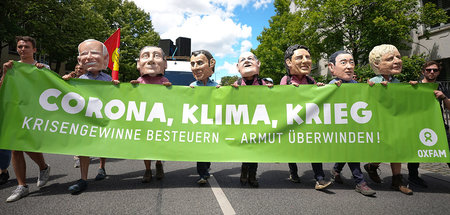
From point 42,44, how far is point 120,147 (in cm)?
1686

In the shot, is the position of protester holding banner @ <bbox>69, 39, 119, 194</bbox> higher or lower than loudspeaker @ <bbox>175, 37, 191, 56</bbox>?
lower

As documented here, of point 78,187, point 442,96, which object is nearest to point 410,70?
point 442,96

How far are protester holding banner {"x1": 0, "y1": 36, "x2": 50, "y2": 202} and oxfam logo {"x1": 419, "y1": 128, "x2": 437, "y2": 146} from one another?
5.40 m

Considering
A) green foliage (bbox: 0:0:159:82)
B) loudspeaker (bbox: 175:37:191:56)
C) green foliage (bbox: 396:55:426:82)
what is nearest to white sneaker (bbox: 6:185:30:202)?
loudspeaker (bbox: 175:37:191:56)

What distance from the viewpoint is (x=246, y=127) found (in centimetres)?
360

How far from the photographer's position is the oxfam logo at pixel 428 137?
339 centimetres

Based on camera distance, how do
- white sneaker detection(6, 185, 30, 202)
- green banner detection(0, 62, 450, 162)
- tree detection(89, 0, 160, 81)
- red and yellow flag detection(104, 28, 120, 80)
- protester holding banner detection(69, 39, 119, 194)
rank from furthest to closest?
1. tree detection(89, 0, 160, 81)
2. red and yellow flag detection(104, 28, 120, 80)
3. protester holding banner detection(69, 39, 119, 194)
4. green banner detection(0, 62, 450, 162)
5. white sneaker detection(6, 185, 30, 202)

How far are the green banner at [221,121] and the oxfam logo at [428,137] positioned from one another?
1 cm

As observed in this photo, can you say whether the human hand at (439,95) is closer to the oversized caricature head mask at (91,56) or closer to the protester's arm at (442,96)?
the protester's arm at (442,96)

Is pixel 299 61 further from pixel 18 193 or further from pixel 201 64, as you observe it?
pixel 18 193

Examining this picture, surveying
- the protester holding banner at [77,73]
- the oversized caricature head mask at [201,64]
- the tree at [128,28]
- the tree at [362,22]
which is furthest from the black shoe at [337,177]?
the tree at [128,28]

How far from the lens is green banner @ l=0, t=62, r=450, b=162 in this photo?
11.0 ft

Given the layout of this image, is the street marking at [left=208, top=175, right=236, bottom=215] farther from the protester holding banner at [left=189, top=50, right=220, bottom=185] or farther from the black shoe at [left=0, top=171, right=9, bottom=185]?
the black shoe at [left=0, top=171, right=9, bottom=185]

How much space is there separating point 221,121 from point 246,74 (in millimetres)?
917
